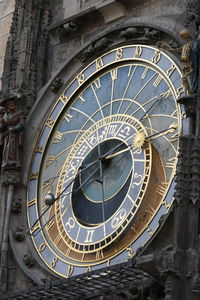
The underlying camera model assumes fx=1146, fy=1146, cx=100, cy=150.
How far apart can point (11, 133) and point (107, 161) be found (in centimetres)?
132

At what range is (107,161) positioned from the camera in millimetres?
10930

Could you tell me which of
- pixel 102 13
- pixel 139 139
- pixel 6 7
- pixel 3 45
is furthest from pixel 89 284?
pixel 6 7

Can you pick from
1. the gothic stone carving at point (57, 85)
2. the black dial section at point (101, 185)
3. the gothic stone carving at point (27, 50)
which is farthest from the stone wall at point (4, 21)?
the black dial section at point (101, 185)

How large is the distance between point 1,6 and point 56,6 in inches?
61.5

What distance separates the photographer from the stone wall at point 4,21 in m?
13.6

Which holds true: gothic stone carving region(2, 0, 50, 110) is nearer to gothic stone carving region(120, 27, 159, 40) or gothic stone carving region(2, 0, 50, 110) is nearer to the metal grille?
gothic stone carving region(120, 27, 159, 40)

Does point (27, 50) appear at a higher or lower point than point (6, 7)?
lower

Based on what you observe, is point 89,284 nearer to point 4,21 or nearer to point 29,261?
point 29,261

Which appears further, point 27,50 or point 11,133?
point 27,50

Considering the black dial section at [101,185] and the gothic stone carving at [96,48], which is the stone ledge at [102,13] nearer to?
the gothic stone carving at [96,48]

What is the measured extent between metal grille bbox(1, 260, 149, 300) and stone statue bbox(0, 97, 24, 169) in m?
1.61

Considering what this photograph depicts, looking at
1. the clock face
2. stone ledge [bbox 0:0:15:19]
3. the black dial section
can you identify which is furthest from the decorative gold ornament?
stone ledge [bbox 0:0:15:19]

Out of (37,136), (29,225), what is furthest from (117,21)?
(29,225)

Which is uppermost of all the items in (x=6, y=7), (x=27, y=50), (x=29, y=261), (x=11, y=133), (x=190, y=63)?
(x=6, y=7)
